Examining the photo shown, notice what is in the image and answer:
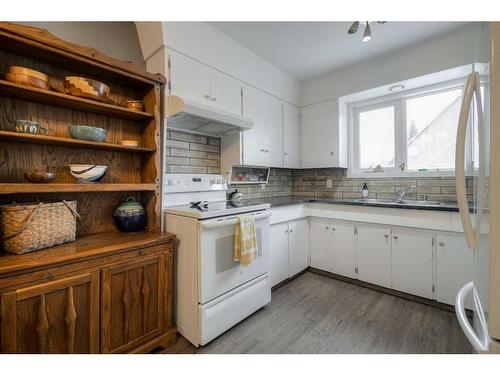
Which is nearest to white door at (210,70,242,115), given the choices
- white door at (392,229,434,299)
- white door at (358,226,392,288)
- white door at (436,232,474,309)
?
white door at (358,226,392,288)

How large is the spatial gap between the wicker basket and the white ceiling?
1.93 m

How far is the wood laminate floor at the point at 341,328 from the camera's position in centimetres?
153

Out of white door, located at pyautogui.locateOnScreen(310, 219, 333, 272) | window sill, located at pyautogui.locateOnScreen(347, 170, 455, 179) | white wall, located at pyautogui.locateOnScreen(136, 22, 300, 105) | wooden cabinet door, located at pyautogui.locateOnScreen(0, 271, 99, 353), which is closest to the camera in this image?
wooden cabinet door, located at pyautogui.locateOnScreen(0, 271, 99, 353)

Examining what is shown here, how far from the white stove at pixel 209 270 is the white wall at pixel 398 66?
1927 mm

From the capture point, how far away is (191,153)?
2238 millimetres

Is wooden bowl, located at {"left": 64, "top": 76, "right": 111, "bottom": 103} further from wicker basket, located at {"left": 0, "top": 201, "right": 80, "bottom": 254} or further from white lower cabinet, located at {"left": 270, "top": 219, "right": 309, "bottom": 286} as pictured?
white lower cabinet, located at {"left": 270, "top": 219, "right": 309, "bottom": 286}

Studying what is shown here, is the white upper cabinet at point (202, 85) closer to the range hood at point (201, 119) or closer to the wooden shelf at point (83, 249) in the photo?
the range hood at point (201, 119)

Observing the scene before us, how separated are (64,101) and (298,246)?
2400 millimetres

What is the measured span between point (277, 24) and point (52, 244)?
2.34m

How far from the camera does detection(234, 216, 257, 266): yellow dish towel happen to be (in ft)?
5.52

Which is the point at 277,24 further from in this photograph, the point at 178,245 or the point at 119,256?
the point at 119,256

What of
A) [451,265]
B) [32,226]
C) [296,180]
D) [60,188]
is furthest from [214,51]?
[451,265]
